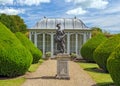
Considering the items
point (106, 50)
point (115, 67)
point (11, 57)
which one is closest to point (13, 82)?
point (11, 57)

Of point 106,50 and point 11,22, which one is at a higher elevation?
point 11,22

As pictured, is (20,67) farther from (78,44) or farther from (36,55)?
(78,44)

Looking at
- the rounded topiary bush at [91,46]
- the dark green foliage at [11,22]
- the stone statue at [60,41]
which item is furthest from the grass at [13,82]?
the dark green foliage at [11,22]

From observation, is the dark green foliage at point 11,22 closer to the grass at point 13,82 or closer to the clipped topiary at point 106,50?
the clipped topiary at point 106,50

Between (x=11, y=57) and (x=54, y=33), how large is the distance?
28498 millimetres

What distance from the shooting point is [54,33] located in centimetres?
4481

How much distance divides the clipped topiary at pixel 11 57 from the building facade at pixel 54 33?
1053 inches

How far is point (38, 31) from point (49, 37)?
6.19 feet

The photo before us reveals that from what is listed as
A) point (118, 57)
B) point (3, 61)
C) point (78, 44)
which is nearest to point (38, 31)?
point (78, 44)

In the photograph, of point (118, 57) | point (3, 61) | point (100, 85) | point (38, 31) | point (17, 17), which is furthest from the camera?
point (17, 17)

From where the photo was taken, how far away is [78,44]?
152ft

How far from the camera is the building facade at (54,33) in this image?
4503 cm

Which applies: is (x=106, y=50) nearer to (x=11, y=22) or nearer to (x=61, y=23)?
(x=61, y=23)

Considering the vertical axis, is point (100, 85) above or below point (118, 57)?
below
